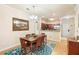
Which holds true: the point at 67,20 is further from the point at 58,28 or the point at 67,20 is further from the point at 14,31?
the point at 14,31

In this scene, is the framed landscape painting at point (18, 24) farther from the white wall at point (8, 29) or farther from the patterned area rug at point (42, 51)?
the patterned area rug at point (42, 51)

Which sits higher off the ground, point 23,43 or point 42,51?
point 23,43

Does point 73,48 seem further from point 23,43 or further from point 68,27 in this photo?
point 23,43

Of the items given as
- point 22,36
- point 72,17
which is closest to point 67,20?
point 72,17

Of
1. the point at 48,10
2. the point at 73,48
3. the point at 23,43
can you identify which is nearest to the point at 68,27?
the point at 73,48

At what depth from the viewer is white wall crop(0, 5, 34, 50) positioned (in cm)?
315

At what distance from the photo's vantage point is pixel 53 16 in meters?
3.24

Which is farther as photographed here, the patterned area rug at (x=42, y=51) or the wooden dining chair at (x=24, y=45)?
the wooden dining chair at (x=24, y=45)

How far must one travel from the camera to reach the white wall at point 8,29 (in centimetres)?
315

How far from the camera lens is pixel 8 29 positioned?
10.6 feet

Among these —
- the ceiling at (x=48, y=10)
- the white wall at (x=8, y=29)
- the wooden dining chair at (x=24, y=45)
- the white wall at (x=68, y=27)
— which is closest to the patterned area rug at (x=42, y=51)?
the wooden dining chair at (x=24, y=45)

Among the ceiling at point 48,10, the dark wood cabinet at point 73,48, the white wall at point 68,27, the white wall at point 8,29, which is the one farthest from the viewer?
the white wall at point 68,27

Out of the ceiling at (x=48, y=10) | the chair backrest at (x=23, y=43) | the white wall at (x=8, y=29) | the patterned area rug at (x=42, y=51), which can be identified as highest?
the ceiling at (x=48, y=10)

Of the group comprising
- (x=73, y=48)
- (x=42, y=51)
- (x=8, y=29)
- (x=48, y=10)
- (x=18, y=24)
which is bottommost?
(x=42, y=51)
